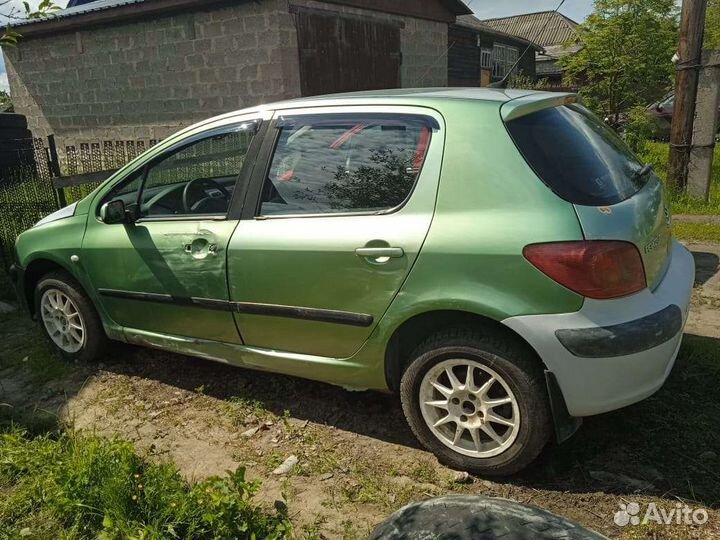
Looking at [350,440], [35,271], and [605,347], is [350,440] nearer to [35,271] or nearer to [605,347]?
[605,347]

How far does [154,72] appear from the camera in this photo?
11.6m

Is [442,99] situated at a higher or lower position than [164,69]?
lower

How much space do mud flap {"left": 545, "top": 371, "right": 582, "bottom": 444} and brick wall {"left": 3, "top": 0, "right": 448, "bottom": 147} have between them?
8727 millimetres

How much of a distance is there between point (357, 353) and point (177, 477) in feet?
3.35

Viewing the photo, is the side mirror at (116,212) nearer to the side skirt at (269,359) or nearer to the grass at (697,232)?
the side skirt at (269,359)

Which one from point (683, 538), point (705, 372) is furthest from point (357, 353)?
point (705, 372)

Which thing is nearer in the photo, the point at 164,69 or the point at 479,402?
the point at 479,402

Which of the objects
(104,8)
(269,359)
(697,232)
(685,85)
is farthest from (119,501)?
(104,8)

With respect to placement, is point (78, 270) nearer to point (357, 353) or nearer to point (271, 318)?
point (271, 318)

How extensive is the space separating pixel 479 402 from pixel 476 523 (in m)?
0.75

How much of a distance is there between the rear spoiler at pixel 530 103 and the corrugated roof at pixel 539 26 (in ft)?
148

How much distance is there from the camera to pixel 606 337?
95.1 inches

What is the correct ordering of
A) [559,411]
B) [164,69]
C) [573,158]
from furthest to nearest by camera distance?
1. [164,69]
2. [573,158]
3. [559,411]

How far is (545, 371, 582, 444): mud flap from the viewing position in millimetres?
2512
